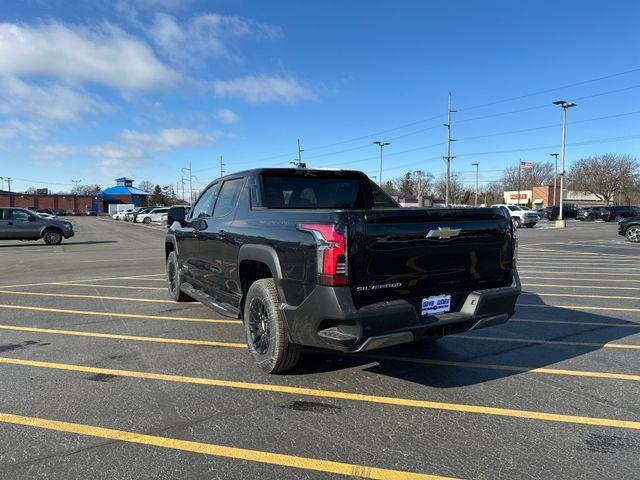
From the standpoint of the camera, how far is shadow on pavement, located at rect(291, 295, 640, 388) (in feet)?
14.2

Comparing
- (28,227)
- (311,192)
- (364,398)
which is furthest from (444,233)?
(28,227)

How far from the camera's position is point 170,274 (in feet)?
25.6

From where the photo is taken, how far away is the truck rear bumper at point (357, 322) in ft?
11.0

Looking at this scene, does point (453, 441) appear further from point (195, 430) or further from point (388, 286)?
point (195, 430)

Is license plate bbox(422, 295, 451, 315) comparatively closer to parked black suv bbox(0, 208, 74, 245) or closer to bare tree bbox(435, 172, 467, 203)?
parked black suv bbox(0, 208, 74, 245)

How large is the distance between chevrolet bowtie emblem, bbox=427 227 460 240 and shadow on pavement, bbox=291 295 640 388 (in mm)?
1308

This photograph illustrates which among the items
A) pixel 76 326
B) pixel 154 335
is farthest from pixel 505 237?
pixel 76 326

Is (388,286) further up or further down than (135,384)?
further up

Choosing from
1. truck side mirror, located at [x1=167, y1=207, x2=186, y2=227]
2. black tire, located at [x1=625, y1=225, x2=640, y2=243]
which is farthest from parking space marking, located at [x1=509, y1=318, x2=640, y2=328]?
black tire, located at [x1=625, y1=225, x2=640, y2=243]

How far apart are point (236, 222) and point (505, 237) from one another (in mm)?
2630

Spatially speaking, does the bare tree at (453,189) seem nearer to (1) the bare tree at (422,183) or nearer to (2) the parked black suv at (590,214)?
(1) the bare tree at (422,183)

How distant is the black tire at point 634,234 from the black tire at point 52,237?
25.2 metres

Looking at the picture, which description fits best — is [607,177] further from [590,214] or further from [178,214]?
[178,214]

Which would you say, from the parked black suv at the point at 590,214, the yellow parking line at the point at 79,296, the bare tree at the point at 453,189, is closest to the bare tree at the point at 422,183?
the bare tree at the point at 453,189
